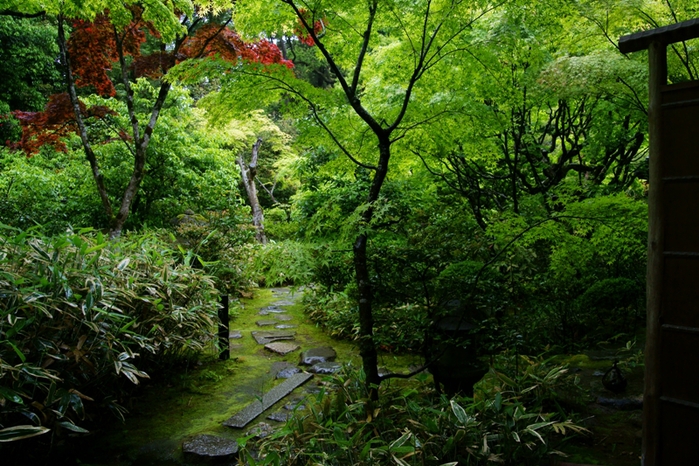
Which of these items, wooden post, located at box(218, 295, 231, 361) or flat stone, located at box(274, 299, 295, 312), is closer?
wooden post, located at box(218, 295, 231, 361)

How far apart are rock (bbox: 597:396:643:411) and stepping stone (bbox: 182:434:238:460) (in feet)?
9.95

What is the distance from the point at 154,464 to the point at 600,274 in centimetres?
473

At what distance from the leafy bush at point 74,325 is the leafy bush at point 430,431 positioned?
1.36 metres

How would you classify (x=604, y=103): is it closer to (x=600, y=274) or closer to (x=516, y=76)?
(x=516, y=76)

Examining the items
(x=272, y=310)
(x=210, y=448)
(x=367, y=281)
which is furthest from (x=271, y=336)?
(x=367, y=281)

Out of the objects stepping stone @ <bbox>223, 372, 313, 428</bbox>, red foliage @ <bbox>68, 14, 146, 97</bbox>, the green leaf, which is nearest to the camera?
the green leaf

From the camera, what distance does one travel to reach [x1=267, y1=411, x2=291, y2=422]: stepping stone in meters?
3.77

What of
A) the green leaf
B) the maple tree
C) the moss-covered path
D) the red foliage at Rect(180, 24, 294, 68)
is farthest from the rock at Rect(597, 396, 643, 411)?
the red foliage at Rect(180, 24, 294, 68)

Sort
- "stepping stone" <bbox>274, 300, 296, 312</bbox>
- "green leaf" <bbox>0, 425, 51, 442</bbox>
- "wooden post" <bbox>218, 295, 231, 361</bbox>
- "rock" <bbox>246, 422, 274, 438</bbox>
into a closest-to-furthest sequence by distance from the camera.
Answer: "green leaf" <bbox>0, 425, 51, 442</bbox>
"rock" <bbox>246, 422, 274, 438</bbox>
"wooden post" <bbox>218, 295, 231, 361</bbox>
"stepping stone" <bbox>274, 300, 296, 312</bbox>

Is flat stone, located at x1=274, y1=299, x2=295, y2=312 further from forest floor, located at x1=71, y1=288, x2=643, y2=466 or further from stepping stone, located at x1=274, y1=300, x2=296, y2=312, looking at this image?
forest floor, located at x1=71, y1=288, x2=643, y2=466

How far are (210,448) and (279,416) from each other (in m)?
0.70

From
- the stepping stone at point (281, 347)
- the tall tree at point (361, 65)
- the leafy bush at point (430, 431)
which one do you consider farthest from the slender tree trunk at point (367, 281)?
the stepping stone at point (281, 347)

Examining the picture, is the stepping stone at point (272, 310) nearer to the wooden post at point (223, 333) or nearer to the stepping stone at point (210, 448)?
the wooden post at point (223, 333)

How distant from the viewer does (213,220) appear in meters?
8.09
